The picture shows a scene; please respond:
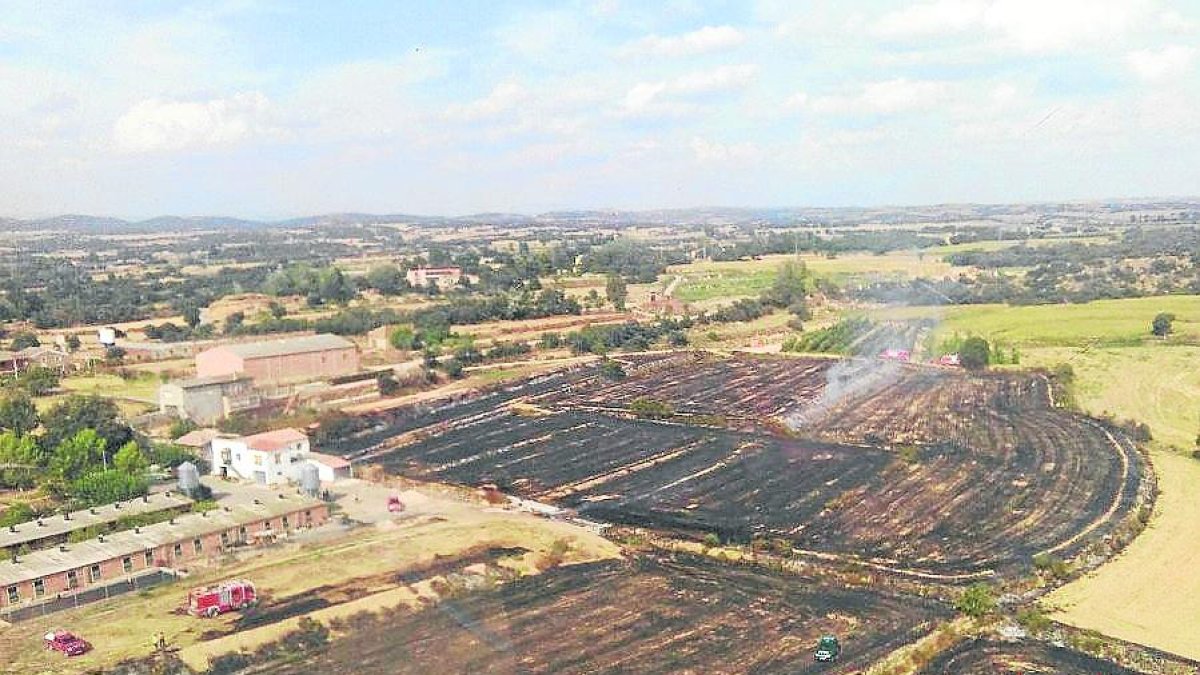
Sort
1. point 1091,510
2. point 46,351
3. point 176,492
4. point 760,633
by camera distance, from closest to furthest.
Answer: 1. point 760,633
2. point 1091,510
3. point 176,492
4. point 46,351

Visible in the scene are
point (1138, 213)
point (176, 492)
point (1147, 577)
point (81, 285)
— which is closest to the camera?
point (1147, 577)

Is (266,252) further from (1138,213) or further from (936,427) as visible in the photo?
(1138,213)

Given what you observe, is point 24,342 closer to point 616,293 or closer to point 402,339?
point 402,339

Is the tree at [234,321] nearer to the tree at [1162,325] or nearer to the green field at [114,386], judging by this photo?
the green field at [114,386]

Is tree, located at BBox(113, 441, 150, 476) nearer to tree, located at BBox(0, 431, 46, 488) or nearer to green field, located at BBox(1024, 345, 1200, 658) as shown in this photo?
tree, located at BBox(0, 431, 46, 488)

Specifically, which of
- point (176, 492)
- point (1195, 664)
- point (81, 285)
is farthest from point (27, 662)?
point (81, 285)

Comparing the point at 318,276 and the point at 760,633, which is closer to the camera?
the point at 760,633
